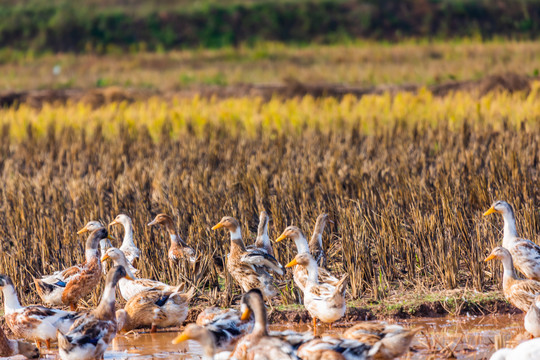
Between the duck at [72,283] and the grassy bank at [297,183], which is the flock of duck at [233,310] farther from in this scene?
the grassy bank at [297,183]

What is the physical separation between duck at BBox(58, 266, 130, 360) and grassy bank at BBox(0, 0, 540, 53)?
3405 cm

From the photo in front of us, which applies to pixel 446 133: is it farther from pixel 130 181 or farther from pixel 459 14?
pixel 459 14

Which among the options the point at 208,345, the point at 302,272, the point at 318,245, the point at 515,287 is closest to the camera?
the point at 208,345

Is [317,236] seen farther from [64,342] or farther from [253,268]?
[64,342]

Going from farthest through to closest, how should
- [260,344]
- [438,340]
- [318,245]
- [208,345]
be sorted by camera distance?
[318,245], [438,340], [208,345], [260,344]

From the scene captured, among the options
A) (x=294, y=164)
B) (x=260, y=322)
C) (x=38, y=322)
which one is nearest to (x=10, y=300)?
(x=38, y=322)

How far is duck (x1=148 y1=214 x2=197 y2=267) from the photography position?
21.3 feet

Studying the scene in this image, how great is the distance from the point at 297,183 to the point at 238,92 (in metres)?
14.5

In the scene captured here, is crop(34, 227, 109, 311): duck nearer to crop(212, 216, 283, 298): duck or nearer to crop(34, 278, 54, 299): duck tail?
crop(34, 278, 54, 299): duck tail

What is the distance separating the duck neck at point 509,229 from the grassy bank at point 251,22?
109 ft

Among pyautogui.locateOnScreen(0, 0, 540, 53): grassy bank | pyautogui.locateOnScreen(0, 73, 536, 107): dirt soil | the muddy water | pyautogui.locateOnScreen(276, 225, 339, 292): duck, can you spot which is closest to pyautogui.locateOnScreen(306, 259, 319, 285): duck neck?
pyautogui.locateOnScreen(276, 225, 339, 292): duck

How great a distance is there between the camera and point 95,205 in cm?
825

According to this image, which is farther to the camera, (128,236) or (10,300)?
(128,236)

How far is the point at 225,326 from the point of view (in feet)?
16.5
